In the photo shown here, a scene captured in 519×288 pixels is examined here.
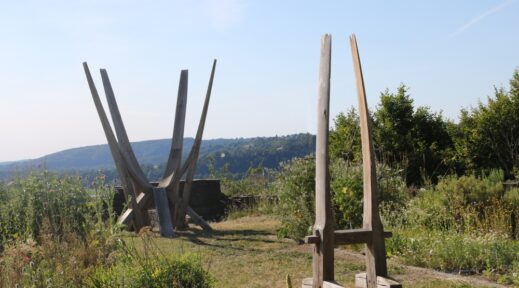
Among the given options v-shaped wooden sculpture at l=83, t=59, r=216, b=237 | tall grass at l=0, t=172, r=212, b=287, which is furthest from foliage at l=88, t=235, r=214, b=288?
v-shaped wooden sculpture at l=83, t=59, r=216, b=237

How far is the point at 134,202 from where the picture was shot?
9891 millimetres

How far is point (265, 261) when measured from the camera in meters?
7.01

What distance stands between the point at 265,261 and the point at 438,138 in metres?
7.49

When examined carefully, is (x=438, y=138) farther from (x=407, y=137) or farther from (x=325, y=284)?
(x=325, y=284)

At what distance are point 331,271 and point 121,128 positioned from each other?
269 inches

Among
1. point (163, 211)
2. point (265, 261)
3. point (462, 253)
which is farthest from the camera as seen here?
point (163, 211)

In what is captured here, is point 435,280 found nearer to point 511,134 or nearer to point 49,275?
point 49,275

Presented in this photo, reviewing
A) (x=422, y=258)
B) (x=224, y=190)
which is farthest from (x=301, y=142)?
(x=422, y=258)

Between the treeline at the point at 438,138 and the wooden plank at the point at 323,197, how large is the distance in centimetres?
755

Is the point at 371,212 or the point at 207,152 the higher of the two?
the point at 207,152

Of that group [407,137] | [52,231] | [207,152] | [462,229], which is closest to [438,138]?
[407,137]

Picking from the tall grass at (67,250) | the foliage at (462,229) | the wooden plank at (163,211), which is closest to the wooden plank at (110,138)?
the wooden plank at (163,211)

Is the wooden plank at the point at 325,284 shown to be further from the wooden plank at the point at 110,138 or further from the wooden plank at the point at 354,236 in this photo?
the wooden plank at the point at 110,138

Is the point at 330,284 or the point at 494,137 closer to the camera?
the point at 330,284
